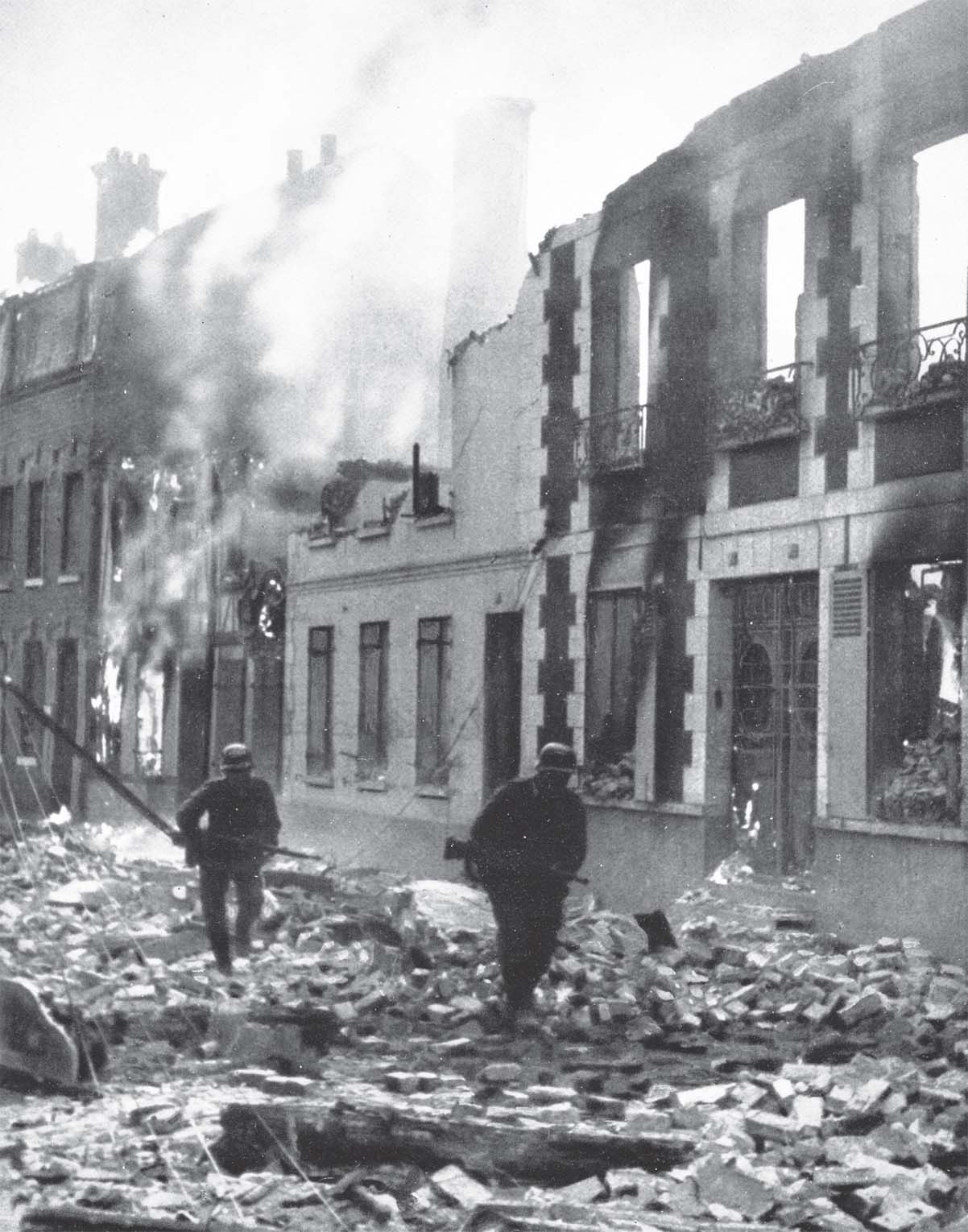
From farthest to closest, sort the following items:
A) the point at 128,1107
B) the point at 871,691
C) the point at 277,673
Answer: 1. the point at 277,673
2. the point at 871,691
3. the point at 128,1107

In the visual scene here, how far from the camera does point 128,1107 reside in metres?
9.43

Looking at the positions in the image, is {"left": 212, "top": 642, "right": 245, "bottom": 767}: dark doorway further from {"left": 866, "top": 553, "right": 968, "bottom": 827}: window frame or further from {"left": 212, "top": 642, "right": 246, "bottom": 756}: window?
{"left": 866, "top": 553, "right": 968, "bottom": 827}: window frame

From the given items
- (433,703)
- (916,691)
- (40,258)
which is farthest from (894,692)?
(40,258)

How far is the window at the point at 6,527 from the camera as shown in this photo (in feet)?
128

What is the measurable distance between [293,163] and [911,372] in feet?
70.8

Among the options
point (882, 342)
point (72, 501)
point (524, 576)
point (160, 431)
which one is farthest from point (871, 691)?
point (72, 501)

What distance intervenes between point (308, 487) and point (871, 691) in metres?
16.9

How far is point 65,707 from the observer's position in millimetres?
36688

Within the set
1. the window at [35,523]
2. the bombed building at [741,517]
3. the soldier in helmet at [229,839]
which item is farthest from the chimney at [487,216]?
the soldier in helmet at [229,839]

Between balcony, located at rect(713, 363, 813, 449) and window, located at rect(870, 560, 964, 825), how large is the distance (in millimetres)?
2023

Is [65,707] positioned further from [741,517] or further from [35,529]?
[741,517]

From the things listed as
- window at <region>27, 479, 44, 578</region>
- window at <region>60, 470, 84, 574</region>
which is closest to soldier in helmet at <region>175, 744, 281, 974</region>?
window at <region>60, 470, 84, 574</region>

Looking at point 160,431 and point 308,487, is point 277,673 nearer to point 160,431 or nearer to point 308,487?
point 308,487

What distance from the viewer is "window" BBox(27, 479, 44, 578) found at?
38.2 metres
